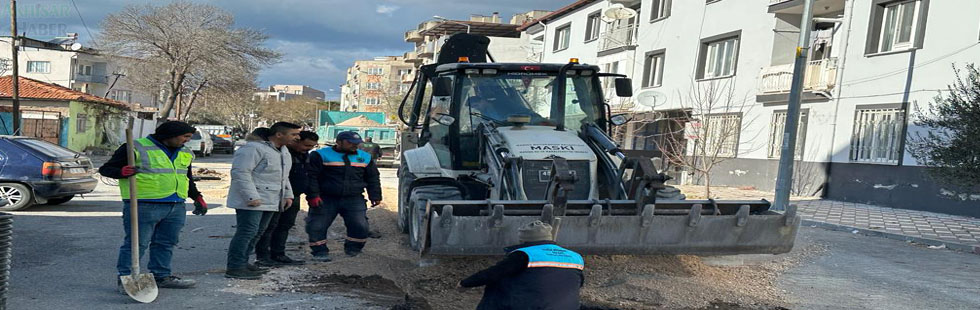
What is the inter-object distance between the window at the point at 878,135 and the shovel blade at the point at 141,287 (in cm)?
1630

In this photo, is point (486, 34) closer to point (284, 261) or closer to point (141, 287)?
point (284, 261)

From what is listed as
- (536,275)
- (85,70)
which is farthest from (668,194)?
(85,70)

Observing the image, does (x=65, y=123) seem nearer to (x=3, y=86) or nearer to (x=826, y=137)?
(x=3, y=86)

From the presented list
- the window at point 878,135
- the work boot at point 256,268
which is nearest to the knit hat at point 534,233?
the work boot at point 256,268

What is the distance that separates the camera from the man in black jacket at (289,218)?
7.59 metres

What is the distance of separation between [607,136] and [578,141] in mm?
698

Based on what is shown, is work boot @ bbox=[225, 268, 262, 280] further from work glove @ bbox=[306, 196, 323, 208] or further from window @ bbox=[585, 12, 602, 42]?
window @ bbox=[585, 12, 602, 42]

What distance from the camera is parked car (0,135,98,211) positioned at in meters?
11.3

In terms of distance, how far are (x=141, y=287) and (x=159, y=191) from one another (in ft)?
2.58

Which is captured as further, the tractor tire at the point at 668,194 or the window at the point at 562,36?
the window at the point at 562,36

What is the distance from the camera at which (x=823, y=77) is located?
774 inches

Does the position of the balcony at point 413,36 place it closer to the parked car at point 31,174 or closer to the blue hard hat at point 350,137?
the parked car at point 31,174

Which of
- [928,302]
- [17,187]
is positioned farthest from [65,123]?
[928,302]

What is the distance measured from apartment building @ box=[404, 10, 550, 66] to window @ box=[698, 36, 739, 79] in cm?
1604
